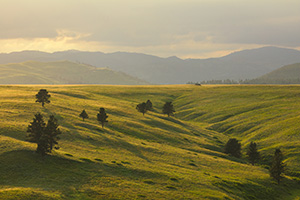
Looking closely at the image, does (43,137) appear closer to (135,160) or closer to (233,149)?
(135,160)

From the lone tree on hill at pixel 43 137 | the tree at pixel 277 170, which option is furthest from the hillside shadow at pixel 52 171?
the tree at pixel 277 170

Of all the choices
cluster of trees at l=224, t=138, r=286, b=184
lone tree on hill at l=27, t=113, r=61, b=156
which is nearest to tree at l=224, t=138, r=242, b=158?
cluster of trees at l=224, t=138, r=286, b=184

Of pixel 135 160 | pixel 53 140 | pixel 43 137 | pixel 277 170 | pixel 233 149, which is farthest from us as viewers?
pixel 233 149

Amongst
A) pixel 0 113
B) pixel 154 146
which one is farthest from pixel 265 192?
pixel 0 113

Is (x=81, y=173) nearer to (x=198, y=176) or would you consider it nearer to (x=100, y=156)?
(x=100, y=156)

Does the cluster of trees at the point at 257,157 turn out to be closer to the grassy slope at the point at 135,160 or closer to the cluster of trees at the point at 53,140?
the cluster of trees at the point at 53,140

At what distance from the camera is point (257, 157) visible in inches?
2945

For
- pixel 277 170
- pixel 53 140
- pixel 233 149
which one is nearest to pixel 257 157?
pixel 233 149

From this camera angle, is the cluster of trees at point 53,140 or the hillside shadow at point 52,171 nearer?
the hillside shadow at point 52,171

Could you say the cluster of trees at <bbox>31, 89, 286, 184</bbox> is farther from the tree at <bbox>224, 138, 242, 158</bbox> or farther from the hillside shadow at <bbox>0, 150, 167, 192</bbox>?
the hillside shadow at <bbox>0, 150, 167, 192</bbox>

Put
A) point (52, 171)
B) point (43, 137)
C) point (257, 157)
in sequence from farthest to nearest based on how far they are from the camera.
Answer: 1. point (257, 157)
2. point (43, 137)
3. point (52, 171)

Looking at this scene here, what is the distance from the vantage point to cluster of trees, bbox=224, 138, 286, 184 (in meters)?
61.9

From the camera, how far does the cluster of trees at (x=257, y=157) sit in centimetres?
6193

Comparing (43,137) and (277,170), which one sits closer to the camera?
(43,137)
